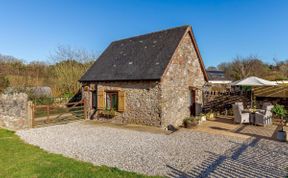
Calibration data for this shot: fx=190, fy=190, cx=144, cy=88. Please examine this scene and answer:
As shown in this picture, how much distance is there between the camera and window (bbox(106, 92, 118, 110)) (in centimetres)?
1308

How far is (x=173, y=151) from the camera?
6906 millimetres

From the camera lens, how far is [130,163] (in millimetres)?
5852

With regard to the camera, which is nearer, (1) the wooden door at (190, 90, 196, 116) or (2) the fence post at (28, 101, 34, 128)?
(2) the fence post at (28, 101, 34, 128)

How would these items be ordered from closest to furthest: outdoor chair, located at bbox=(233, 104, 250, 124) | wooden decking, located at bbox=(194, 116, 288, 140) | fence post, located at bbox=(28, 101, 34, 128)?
wooden decking, located at bbox=(194, 116, 288, 140) < outdoor chair, located at bbox=(233, 104, 250, 124) < fence post, located at bbox=(28, 101, 34, 128)

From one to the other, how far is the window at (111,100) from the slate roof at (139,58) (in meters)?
1.07

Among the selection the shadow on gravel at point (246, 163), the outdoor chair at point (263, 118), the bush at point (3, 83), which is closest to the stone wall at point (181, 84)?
the outdoor chair at point (263, 118)

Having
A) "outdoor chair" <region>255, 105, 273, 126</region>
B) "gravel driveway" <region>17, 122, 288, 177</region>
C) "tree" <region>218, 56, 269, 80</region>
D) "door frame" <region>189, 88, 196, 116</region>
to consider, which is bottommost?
"gravel driveway" <region>17, 122, 288, 177</region>

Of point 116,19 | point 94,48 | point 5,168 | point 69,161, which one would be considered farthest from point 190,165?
point 94,48

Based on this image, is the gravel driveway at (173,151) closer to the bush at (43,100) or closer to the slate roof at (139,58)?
the slate roof at (139,58)

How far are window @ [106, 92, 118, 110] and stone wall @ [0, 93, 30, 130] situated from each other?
196 inches

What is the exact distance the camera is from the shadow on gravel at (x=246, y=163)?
4934 mm

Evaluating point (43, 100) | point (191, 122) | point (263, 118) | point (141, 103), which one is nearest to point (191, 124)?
point (191, 122)

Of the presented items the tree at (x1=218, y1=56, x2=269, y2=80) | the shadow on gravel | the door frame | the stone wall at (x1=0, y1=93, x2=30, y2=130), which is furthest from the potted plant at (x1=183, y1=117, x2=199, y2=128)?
the tree at (x1=218, y1=56, x2=269, y2=80)

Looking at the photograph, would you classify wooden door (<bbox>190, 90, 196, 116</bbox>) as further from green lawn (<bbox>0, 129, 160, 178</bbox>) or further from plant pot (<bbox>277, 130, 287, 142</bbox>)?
green lawn (<bbox>0, 129, 160, 178</bbox>)
